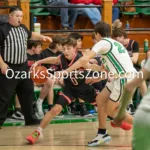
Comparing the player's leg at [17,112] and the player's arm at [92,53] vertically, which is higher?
the player's arm at [92,53]

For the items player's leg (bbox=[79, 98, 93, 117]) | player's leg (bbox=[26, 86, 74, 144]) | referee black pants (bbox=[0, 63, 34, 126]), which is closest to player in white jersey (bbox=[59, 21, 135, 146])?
player's leg (bbox=[26, 86, 74, 144])

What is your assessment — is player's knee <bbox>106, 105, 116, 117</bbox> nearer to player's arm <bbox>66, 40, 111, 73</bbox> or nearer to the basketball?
player's arm <bbox>66, 40, 111, 73</bbox>

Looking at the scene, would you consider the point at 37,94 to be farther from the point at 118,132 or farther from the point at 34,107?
the point at 118,132

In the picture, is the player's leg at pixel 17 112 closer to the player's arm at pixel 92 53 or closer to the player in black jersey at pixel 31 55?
the player in black jersey at pixel 31 55

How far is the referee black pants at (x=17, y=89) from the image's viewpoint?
873cm

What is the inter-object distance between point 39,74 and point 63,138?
157cm

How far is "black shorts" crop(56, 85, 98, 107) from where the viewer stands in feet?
26.5

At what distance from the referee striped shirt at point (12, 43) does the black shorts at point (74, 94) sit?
0.92m

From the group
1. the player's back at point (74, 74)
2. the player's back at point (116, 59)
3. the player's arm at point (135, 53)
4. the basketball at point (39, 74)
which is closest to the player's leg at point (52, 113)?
the player's back at point (74, 74)

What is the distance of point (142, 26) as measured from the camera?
12.6 m

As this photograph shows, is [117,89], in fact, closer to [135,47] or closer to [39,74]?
[39,74]

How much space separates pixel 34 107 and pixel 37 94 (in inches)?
15.9

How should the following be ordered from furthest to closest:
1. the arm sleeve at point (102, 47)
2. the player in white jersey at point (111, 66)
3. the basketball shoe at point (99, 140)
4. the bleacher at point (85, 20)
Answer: the bleacher at point (85, 20) < the basketball shoe at point (99, 140) < the player in white jersey at point (111, 66) < the arm sleeve at point (102, 47)

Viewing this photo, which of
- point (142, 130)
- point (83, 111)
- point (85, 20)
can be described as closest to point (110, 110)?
point (83, 111)
